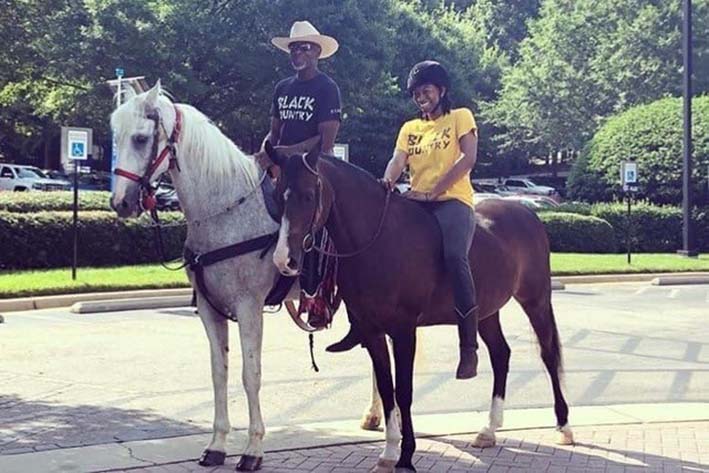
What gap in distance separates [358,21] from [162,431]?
31.4 meters

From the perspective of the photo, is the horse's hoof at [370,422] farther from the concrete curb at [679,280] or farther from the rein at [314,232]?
the concrete curb at [679,280]

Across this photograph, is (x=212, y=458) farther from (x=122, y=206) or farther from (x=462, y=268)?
(x=462, y=268)

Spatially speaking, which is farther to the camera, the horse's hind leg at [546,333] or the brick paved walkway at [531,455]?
the horse's hind leg at [546,333]

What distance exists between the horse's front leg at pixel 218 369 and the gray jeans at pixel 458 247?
5.24 feet

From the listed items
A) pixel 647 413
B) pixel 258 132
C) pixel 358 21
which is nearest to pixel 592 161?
pixel 358 21

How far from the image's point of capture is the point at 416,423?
750 centimetres

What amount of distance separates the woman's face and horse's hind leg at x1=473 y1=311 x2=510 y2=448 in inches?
71.9

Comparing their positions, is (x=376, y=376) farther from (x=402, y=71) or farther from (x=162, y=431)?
(x=402, y=71)

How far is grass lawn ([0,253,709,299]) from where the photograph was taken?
1547 cm

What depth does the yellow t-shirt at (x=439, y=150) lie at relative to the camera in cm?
629

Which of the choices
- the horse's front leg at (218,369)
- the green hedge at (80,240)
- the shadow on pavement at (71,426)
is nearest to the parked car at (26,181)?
the green hedge at (80,240)

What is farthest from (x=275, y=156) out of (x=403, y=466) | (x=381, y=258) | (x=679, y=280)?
(x=679, y=280)

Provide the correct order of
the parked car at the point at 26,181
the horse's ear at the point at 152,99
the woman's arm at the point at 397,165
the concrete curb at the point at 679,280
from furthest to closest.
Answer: the parked car at the point at 26,181 < the concrete curb at the point at 679,280 < the woman's arm at the point at 397,165 < the horse's ear at the point at 152,99

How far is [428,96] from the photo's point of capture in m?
6.33
